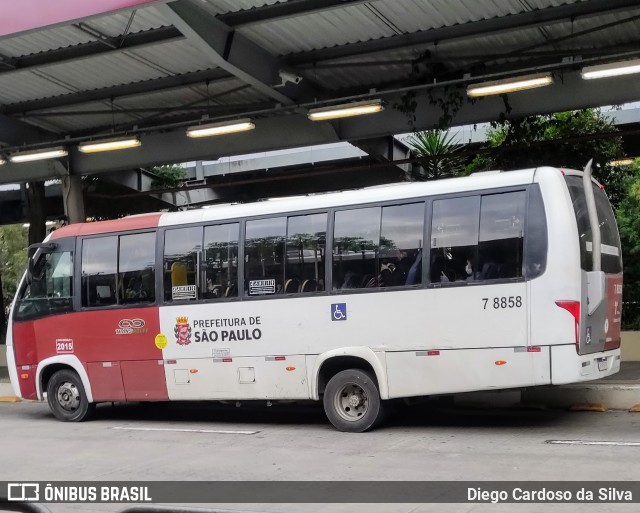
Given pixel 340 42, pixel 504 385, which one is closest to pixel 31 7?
pixel 340 42

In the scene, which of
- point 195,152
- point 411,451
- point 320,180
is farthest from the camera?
point 320,180

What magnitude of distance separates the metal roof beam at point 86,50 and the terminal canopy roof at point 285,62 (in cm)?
2

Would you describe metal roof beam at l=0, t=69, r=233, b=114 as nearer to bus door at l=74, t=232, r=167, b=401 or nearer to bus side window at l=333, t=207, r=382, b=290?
bus door at l=74, t=232, r=167, b=401

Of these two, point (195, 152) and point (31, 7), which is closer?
point (31, 7)

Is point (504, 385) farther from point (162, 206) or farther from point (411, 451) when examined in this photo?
point (162, 206)

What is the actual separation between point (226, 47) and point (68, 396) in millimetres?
6360

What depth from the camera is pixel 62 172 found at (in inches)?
841

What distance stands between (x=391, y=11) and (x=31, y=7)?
17.6ft

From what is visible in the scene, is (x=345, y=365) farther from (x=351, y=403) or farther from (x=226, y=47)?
(x=226, y=47)

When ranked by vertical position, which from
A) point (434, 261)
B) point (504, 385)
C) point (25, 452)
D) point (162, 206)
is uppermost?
point (162, 206)

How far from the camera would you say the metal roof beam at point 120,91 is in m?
16.8

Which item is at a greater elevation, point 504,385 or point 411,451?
point 504,385

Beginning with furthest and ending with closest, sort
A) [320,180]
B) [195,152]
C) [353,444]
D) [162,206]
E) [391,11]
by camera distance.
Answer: [162,206], [320,180], [195,152], [391,11], [353,444]

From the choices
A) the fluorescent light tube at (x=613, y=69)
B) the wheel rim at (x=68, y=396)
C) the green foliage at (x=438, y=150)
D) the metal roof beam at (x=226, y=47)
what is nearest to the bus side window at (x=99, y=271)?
the wheel rim at (x=68, y=396)
